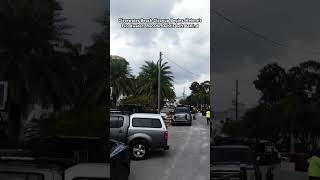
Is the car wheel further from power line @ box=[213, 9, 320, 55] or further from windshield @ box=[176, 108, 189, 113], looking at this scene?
power line @ box=[213, 9, 320, 55]

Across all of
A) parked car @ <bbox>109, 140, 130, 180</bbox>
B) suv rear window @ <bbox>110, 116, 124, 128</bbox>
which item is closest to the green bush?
suv rear window @ <bbox>110, 116, 124, 128</bbox>

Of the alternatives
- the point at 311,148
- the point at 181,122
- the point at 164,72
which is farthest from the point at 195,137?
the point at 311,148

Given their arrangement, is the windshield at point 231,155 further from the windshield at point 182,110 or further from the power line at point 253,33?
the power line at point 253,33

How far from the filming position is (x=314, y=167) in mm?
5105

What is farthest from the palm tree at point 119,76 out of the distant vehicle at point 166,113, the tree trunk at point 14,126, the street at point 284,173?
the street at point 284,173

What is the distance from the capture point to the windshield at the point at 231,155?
5.16 metres

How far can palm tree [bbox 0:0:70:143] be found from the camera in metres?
5.37

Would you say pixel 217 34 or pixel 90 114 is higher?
pixel 217 34

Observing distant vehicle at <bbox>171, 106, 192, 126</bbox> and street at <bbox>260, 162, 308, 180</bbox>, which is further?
distant vehicle at <bbox>171, 106, 192, 126</bbox>

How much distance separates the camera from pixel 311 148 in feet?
→ 17.0

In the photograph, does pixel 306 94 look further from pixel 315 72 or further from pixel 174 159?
pixel 174 159

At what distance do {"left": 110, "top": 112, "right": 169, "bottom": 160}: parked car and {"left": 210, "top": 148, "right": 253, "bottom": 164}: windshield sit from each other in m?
0.42

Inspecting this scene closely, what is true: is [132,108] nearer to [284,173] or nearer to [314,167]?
[284,173]

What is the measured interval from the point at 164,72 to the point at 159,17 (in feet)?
1.67
